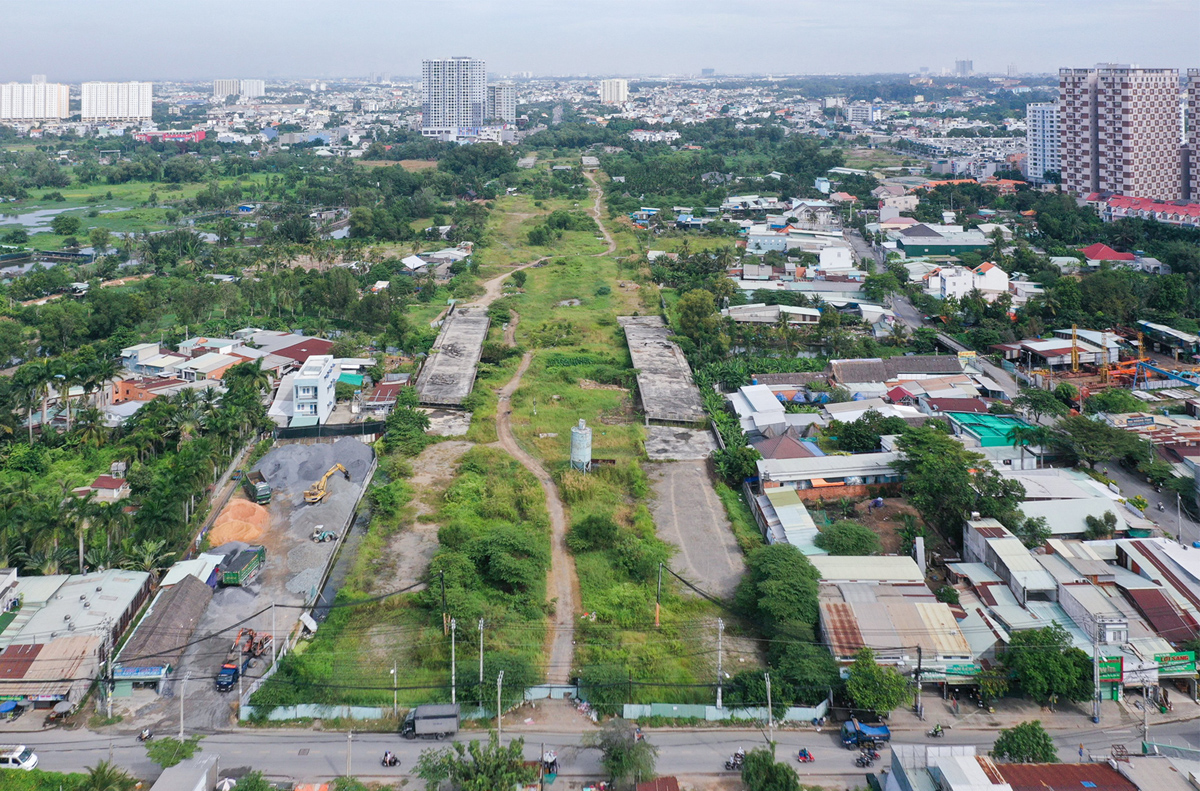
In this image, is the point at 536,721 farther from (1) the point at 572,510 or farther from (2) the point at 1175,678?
(2) the point at 1175,678

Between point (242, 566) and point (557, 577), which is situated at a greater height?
point (242, 566)

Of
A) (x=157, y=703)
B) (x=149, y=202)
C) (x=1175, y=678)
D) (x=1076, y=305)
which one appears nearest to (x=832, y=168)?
(x=1076, y=305)

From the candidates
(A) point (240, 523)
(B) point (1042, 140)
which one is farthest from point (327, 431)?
(B) point (1042, 140)

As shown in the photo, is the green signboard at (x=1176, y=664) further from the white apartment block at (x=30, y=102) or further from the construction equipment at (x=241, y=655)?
the white apartment block at (x=30, y=102)

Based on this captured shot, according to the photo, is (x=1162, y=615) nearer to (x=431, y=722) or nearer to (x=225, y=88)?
(x=431, y=722)

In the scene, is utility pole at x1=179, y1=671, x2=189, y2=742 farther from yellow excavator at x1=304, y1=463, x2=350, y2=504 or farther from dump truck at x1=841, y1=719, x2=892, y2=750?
dump truck at x1=841, y1=719, x2=892, y2=750

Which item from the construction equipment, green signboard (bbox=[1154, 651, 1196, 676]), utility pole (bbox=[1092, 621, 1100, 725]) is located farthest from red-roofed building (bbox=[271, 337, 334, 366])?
green signboard (bbox=[1154, 651, 1196, 676])

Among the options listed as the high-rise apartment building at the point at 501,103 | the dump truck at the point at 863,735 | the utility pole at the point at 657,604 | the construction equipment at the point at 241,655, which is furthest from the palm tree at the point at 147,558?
the high-rise apartment building at the point at 501,103
